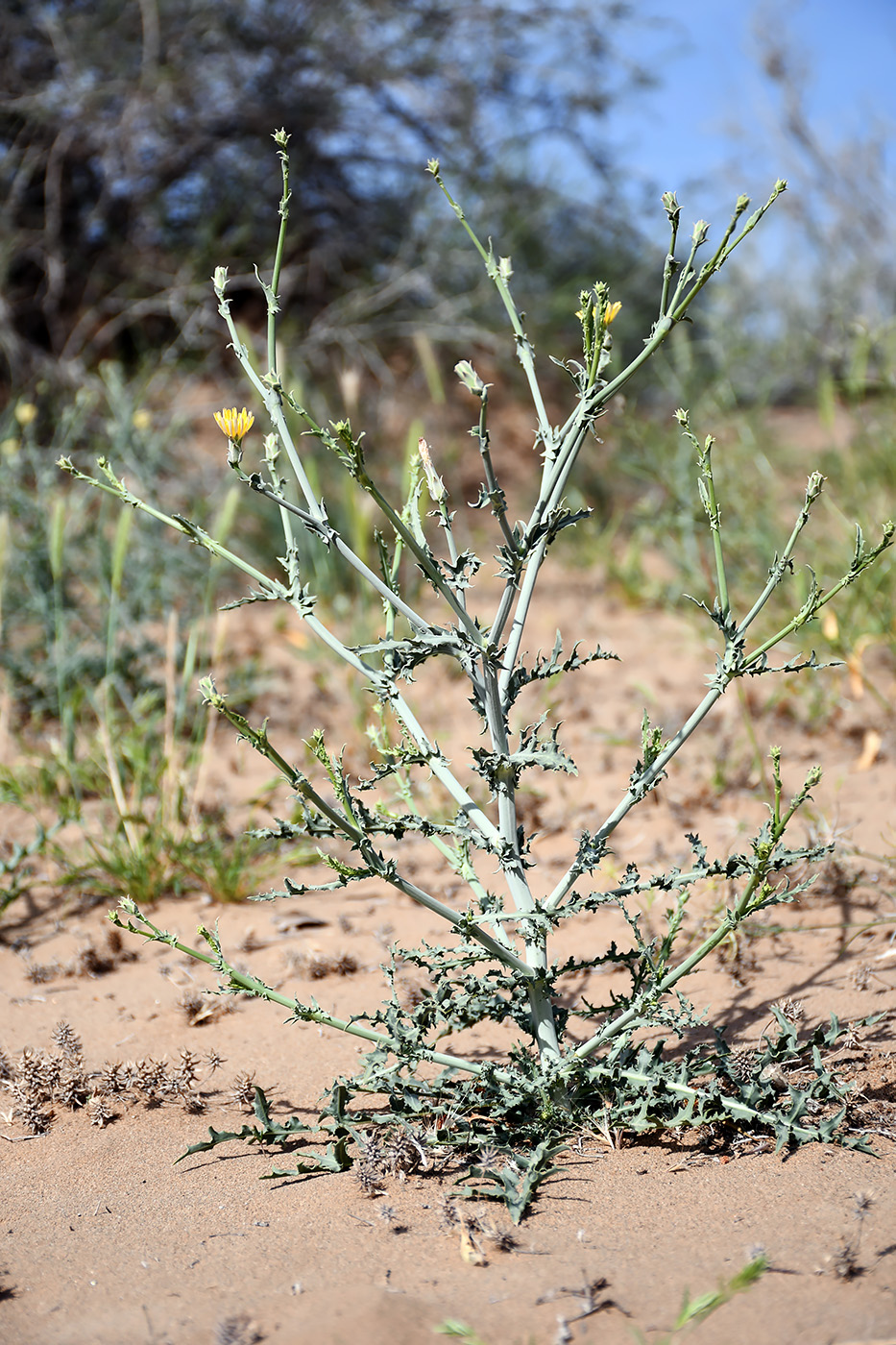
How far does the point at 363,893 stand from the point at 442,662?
4.98ft

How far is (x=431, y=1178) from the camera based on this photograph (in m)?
1.51

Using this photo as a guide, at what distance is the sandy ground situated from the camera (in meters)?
1.21

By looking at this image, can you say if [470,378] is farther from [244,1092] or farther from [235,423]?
[244,1092]

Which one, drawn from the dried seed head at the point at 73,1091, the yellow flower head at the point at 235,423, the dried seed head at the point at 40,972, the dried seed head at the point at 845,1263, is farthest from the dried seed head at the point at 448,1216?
the dried seed head at the point at 40,972

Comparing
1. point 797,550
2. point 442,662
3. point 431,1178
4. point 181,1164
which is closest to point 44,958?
point 181,1164

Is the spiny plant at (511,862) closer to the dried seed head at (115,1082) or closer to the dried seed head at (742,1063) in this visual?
the dried seed head at (742,1063)

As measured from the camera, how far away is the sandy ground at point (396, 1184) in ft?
3.95

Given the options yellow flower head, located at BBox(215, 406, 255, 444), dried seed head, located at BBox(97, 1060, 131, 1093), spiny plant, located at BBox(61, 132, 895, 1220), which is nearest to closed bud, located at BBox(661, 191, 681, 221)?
spiny plant, located at BBox(61, 132, 895, 1220)

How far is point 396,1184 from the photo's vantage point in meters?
1.50

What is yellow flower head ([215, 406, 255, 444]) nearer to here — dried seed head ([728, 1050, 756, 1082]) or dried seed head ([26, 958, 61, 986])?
dried seed head ([728, 1050, 756, 1082])

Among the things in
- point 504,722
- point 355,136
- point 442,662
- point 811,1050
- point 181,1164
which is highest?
point 355,136

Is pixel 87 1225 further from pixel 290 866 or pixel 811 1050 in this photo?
pixel 290 866

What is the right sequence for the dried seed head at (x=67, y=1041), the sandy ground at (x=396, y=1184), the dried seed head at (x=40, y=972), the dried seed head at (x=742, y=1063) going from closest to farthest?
the sandy ground at (x=396, y=1184) → the dried seed head at (x=742, y=1063) → the dried seed head at (x=67, y=1041) → the dried seed head at (x=40, y=972)

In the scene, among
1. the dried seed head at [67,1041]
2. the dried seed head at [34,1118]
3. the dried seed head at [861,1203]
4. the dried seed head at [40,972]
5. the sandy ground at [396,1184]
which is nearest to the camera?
the sandy ground at [396,1184]
